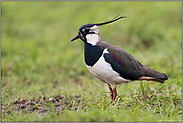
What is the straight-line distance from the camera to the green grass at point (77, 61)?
10.7ft

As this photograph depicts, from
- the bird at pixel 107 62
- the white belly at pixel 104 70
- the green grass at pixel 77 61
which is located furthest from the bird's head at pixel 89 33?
the green grass at pixel 77 61

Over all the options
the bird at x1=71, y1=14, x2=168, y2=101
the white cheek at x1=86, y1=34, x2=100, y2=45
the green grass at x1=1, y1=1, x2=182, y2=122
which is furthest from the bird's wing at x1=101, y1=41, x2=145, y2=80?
the green grass at x1=1, y1=1, x2=182, y2=122

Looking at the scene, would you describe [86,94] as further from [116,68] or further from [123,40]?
[123,40]

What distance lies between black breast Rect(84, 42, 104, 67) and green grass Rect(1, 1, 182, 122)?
1.87 feet

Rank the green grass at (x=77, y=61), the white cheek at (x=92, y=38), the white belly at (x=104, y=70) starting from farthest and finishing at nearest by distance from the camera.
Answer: the green grass at (x=77, y=61) < the white cheek at (x=92, y=38) < the white belly at (x=104, y=70)

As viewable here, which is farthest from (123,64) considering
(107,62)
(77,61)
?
(77,61)

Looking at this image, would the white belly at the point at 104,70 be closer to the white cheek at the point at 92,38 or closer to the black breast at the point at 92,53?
the black breast at the point at 92,53

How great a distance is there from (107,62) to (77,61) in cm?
257

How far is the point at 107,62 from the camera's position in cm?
305

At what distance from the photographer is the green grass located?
128 inches

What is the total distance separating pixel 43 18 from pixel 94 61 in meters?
5.97

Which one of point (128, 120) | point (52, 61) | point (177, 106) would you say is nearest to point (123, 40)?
point (52, 61)

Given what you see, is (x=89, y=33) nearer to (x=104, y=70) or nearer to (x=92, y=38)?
(x=92, y=38)

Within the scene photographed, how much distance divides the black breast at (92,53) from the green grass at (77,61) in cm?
57
